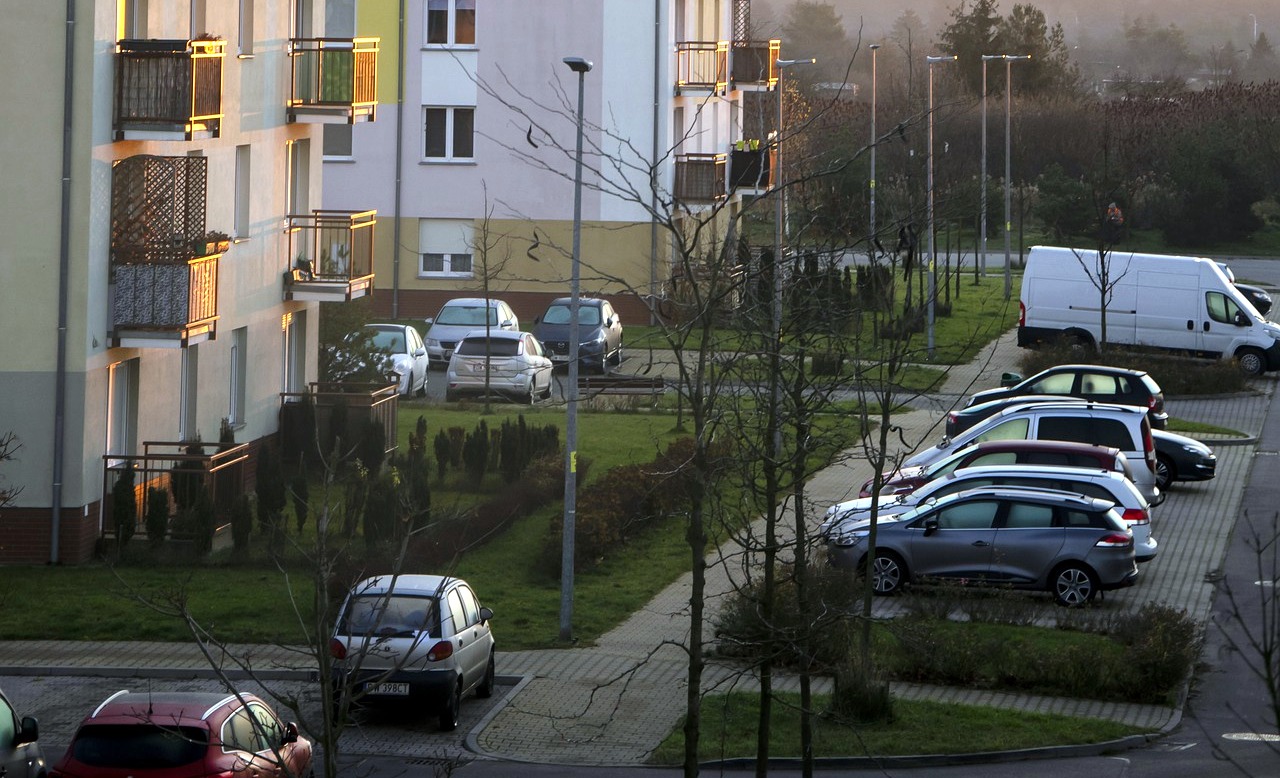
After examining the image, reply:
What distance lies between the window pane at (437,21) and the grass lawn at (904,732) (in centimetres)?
3356

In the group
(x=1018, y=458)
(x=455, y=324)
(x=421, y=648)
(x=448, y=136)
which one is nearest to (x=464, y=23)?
(x=448, y=136)

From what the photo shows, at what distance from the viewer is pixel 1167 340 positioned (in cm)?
3803

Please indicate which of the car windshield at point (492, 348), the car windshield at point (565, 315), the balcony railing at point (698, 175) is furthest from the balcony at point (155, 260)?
the balcony railing at point (698, 175)

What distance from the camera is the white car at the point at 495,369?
109 feet

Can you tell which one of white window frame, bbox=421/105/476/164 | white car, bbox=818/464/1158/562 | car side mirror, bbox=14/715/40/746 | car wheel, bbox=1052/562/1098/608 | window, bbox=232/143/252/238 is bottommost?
car side mirror, bbox=14/715/40/746

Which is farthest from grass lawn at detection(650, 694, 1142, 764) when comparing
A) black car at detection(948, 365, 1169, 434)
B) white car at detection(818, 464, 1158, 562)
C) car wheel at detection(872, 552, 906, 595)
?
black car at detection(948, 365, 1169, 434)

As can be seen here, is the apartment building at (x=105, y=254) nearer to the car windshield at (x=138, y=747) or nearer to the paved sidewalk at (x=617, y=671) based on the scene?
the paved sidewalk at (x=617, y=671)

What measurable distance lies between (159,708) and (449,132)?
36.3 meters

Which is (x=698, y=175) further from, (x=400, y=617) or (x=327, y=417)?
(x=400, y=617)

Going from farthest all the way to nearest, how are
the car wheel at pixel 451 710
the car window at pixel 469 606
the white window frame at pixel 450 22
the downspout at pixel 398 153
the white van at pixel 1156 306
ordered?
the white window frame at pixel 450 22 < the downspout at pixel 398 153 < the white van at pixel 1156 306 < the car window at pixel 469 606 < the car wheel at pixel 451 710

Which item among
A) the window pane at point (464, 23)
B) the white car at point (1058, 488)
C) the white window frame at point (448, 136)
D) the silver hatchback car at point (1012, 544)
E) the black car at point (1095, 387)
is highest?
the window pane at point (464, 23)

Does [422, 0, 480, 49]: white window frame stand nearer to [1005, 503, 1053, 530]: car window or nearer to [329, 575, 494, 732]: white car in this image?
[1005, 503, 1053, 530]: car window

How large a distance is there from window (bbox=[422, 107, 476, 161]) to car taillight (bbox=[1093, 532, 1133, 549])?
29842 mm

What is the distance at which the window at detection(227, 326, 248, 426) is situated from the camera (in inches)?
998
